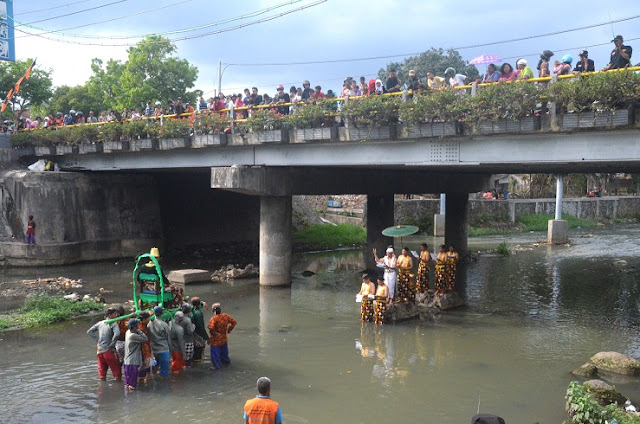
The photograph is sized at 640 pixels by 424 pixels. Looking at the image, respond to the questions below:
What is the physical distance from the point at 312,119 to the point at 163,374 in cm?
1036

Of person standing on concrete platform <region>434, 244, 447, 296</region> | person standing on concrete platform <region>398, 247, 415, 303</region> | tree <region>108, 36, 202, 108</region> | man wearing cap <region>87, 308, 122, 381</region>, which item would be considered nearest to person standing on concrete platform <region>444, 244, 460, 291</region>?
person standing on concrete platform <region>434, 244, 447, 296</region>

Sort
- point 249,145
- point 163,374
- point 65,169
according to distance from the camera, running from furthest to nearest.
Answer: point 65,169 < point 249,145 < point 163,374

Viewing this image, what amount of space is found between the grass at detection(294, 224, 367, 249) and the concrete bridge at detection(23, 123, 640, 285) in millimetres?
6839

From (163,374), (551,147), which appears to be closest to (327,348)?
(163,374)

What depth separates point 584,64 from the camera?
15227mm

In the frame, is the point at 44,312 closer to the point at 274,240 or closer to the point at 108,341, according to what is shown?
the point at 108,341

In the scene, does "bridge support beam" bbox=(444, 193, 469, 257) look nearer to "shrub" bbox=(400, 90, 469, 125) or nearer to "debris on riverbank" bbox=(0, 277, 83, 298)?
"shrub" bbox=(400, 90, 469, 125)

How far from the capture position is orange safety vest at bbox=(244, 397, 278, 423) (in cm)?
726

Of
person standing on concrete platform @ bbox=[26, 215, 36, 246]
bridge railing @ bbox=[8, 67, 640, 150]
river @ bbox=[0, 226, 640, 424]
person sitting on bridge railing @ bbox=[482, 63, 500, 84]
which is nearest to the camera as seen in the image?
river @ bbox=[0, 226, 640, 424]

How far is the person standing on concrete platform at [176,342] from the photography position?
1208 cm

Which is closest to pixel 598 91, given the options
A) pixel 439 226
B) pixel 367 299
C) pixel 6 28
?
pixel 367 299

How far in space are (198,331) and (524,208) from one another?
131 ft

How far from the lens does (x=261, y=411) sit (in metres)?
7.26

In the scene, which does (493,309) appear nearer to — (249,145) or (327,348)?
(327,348)
